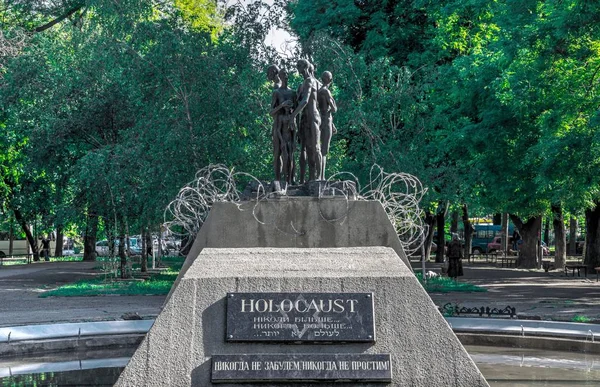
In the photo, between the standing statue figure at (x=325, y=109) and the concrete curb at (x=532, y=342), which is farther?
the standing statue figure at (x=325, y=109)

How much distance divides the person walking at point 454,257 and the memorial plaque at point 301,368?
23.4m

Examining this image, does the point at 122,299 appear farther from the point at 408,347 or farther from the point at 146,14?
the point at 408,347

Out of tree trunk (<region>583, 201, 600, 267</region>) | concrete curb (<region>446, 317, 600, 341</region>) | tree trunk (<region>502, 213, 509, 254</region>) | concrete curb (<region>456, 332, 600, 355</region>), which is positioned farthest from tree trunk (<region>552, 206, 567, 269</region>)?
concrete curb (<region>456, 332, 600, 355</region>)

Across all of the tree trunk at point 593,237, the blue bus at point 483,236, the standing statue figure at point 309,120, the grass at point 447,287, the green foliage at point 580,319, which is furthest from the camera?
the blue bus at point 483,236

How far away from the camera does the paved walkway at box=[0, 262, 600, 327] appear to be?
61.7ft

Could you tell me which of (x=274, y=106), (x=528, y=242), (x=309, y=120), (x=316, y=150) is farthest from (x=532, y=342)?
(x=528, y=242)

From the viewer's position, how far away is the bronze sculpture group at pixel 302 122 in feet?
47.8

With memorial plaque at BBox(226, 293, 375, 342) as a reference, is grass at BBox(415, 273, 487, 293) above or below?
below

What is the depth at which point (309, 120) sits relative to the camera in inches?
574

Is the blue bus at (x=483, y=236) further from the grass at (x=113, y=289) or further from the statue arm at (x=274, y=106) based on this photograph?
the statue arm at (x=274, y=106)

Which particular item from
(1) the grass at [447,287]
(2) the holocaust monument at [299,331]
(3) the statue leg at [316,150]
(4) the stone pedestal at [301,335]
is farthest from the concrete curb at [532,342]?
(1) the grass at [447,287]

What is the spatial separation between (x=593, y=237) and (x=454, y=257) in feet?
25.7

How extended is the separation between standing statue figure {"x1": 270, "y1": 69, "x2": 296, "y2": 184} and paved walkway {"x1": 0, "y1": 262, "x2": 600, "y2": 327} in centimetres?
422

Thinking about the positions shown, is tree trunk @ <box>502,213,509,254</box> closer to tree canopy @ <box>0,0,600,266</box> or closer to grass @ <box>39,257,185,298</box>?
tree canopy @ <box>0,0,600,266</box>
